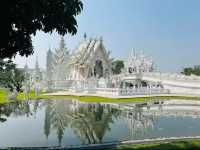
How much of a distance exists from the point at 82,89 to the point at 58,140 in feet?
122

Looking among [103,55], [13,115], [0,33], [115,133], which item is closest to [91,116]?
A: [13,115]

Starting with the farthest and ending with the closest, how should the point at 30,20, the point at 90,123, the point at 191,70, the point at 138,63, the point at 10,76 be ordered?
the point at 191,70, the point at 138,63, the point at 90,123, the point at 10,76, the point at 30,20

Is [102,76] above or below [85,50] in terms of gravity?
below

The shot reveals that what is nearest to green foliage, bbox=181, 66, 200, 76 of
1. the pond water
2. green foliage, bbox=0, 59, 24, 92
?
the pond water

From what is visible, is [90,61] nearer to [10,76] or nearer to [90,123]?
[90,123]

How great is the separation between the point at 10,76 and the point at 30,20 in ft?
18.6

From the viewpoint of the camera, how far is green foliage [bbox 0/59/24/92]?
39.9ft

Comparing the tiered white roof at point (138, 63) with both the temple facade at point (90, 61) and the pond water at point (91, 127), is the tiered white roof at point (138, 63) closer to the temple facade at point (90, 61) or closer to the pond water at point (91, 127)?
the temple facade at point (90, 61)

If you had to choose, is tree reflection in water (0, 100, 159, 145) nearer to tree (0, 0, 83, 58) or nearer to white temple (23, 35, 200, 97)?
tree (0, 0, 83, 58)

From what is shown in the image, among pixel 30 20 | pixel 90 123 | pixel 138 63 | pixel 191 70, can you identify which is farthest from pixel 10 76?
pixel 191 70

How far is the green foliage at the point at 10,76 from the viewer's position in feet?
39.9

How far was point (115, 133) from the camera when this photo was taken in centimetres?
1812

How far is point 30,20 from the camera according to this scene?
8.56 meters

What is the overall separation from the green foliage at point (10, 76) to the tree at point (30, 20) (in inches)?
89.9
